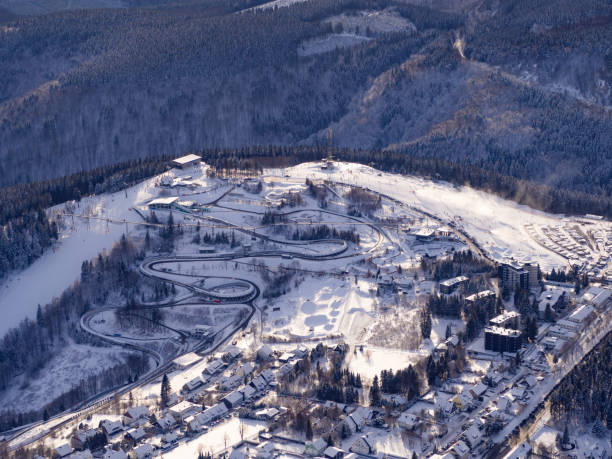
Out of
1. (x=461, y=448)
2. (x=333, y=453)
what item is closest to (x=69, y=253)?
(x=333, y=453)

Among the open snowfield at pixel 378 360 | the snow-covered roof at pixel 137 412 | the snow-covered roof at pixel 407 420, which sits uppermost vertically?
the snow-covered roof at pixel 407 420

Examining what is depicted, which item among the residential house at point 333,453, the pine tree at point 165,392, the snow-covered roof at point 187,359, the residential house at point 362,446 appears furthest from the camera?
the snow-covered roof at point 187,359

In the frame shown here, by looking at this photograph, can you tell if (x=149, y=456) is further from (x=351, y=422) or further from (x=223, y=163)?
(x=223, y=163)

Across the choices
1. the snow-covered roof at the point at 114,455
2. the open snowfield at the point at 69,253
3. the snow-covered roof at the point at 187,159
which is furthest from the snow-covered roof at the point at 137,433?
the snow-covered roof at the point at 187,159

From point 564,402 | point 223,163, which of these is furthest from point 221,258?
point 564,402

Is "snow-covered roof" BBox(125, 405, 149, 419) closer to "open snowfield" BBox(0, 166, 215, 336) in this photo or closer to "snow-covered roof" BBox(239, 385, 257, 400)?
"snow-covered roof" BBox(239, 385, 257, 400)

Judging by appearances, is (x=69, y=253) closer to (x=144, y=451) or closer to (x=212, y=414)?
(x=212, y=414)

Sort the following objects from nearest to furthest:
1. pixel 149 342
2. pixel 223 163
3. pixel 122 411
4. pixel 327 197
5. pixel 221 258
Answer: pixel 122 411
pixel 149 342
pixel 221 258
pixel 327 197
pixel 223 163

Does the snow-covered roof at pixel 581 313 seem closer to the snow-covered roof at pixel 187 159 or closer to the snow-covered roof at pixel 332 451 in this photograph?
the snow-covered roof at pixel 332 451
